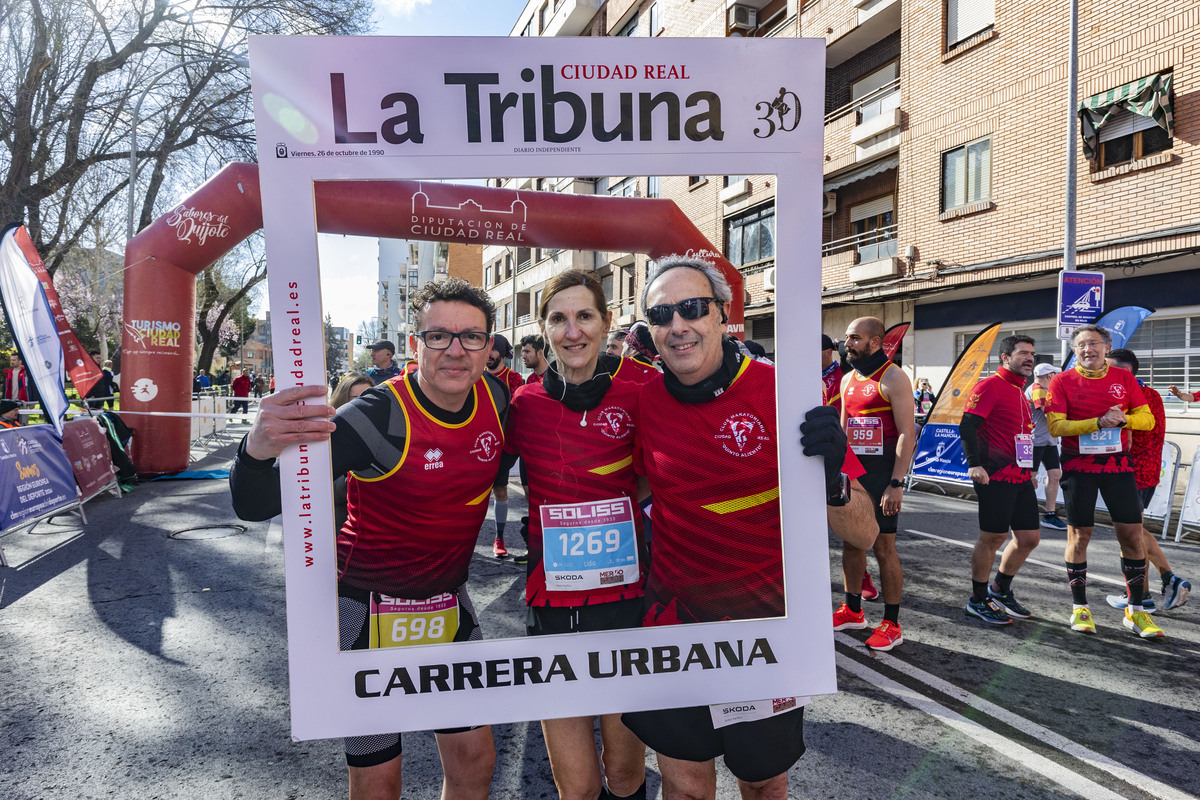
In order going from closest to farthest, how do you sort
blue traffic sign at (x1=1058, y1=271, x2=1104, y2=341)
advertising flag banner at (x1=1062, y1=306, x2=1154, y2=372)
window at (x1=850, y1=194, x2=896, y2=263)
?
blue traffic sign at (x1=1058, y1=271, x2=1104, y2=341), advertising flag banner at (x1=1062, y1=306, x2=1154, y2=372), window at (x1=850, y1=194, x2=896, y2=263)

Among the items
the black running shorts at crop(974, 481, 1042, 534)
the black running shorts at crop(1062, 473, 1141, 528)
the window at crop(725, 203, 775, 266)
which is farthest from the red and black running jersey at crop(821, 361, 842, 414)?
the window at crop(725, 203, 775, 266)

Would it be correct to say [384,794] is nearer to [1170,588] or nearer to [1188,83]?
[1170,588]

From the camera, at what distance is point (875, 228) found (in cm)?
Result: 1688

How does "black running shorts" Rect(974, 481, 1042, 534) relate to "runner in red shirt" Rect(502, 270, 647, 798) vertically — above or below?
below

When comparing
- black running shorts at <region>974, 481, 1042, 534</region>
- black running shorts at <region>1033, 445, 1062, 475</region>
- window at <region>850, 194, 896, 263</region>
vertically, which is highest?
window at <region>850, 194, 896, 263</region>

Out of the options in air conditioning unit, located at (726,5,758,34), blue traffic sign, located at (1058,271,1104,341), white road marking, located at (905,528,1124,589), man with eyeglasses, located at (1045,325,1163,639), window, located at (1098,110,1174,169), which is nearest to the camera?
man with eyeglasses, located at (1045,325,1163,639)

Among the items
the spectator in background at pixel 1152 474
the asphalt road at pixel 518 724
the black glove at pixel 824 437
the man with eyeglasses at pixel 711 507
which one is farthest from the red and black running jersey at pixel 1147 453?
the black glove at pixel 824 437

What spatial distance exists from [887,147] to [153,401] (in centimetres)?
1606

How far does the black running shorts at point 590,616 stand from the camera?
6.61ft

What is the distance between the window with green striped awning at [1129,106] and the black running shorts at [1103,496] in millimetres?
10048

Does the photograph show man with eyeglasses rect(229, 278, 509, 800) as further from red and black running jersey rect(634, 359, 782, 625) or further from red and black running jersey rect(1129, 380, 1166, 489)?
red and black running jersey rect(1129, 380, 1166, 489)

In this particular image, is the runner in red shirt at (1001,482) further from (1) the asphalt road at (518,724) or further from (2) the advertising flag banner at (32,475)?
(2) the advertising flag banner at (32,475)

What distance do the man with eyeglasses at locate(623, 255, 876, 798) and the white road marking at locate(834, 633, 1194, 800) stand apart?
1.72m

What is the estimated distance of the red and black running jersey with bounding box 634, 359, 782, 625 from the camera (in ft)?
5.92
